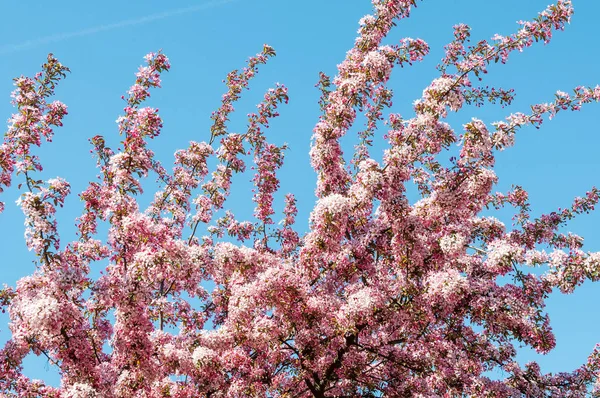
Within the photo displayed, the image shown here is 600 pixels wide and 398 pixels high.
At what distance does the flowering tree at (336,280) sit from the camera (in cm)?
1060

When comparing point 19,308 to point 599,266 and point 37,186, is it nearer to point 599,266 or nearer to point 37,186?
point 37,186

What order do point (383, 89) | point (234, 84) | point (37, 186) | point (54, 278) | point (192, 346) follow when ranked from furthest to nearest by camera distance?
point (234, 84)
point (383, 89)
point (192, 346)
point (37, 186)
point (54, 278)

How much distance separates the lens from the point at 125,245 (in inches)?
463

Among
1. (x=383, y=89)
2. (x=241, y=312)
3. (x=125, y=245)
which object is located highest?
(x=383, y=89)

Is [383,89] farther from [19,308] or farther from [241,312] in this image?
[19,308]

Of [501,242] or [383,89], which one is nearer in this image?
[501,242]

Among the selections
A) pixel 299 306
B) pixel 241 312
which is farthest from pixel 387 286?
pixel 241 312

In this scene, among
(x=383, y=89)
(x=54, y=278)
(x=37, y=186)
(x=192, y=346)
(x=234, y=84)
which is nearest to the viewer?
(x=54, y=278)

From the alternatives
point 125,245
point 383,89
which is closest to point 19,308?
point 125,245

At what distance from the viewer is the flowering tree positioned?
10.6 m

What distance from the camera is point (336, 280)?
40.8ft

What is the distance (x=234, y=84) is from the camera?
670 inches

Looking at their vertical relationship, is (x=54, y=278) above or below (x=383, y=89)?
below

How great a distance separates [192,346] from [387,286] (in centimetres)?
434
